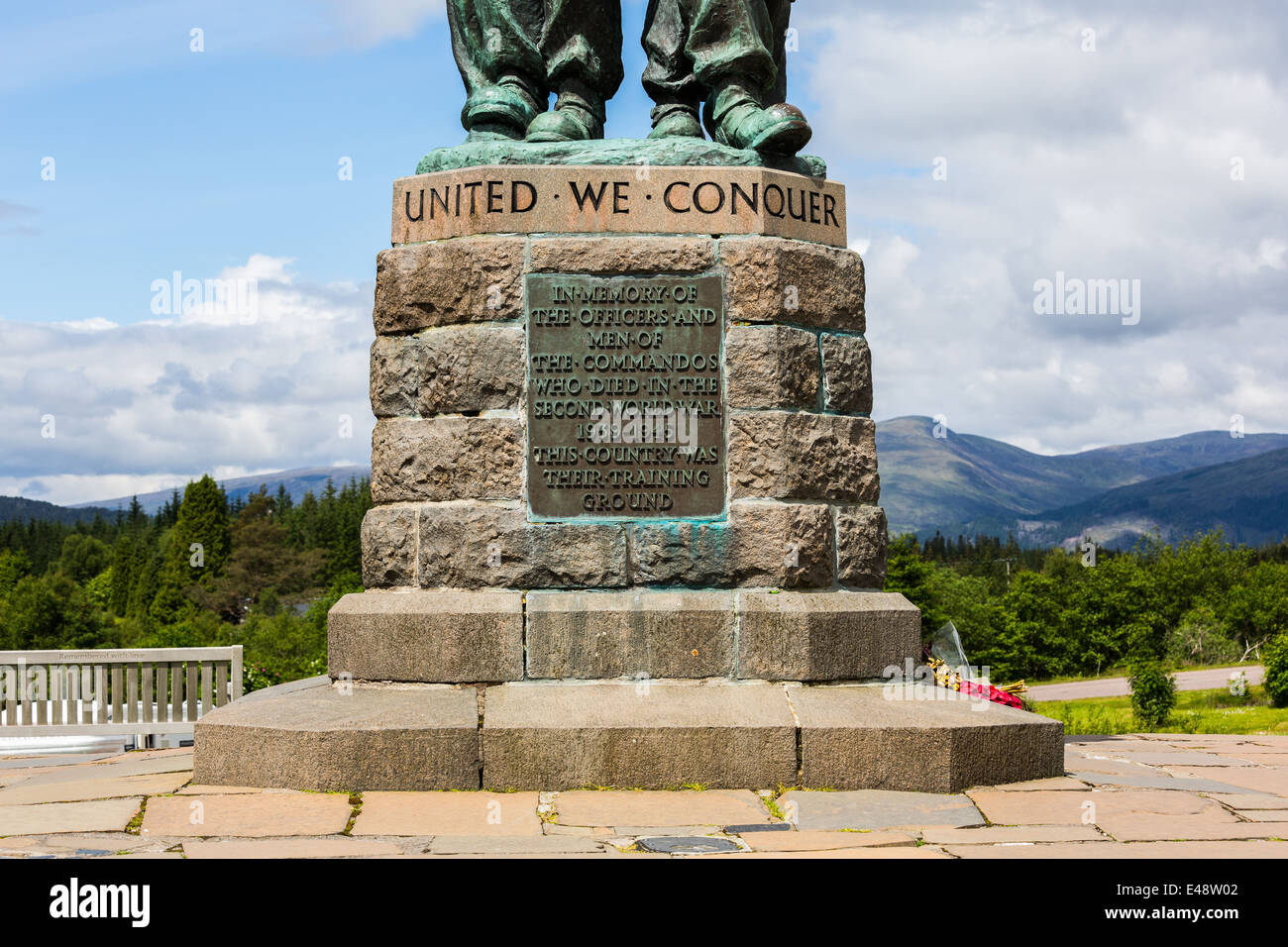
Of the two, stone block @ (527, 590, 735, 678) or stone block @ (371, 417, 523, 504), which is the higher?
stone block @ (371, 417, 523, 504)

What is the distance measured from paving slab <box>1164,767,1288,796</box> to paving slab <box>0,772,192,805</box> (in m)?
0.15

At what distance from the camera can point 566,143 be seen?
6.49 meters

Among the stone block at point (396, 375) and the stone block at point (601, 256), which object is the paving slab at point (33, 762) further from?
the stone block at point (601, 256)

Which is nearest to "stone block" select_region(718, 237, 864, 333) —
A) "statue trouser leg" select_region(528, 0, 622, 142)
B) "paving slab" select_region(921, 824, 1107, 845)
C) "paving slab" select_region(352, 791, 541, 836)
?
"statue trouser leg" select_region(528, 0, 622, 142)

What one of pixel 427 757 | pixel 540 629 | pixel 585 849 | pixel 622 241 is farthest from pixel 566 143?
pixel 585 849

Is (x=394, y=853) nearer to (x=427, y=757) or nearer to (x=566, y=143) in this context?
A: (x=427, y=757)

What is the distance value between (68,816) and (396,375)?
2502 millimetres

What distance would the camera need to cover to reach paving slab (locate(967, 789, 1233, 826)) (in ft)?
16.0

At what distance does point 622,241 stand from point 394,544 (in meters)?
1.81

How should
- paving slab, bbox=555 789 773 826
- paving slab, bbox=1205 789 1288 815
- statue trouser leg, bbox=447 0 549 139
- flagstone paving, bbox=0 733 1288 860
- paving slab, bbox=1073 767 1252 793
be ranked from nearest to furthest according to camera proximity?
flagstone paving, bbox=0 733 1288 860
paving slab, bbox=555 789 773 826
paving slab, bbox=1205 789 1288 815
paving slab, bbox=1073 767 1252 793
statue trouser leg, bbox=447 0 549 139

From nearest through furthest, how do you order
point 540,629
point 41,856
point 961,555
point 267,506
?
point 41,856, point 540,629, point 267,506, point 961,555

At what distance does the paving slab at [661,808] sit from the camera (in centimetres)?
480

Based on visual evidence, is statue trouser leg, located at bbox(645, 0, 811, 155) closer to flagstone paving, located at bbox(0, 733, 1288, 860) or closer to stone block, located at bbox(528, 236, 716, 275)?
stone block, located at bbox(528, 236, 716, 275)

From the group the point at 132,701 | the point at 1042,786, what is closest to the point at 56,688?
the point at 132,701
